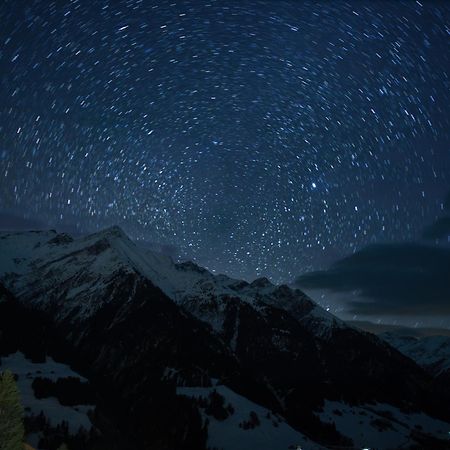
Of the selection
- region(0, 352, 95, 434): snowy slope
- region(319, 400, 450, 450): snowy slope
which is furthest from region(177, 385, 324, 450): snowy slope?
region(0, 352, 95, 434): snowy slope

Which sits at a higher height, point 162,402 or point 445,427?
point 162,402

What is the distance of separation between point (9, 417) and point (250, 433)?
7657cm

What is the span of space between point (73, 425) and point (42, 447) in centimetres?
1302

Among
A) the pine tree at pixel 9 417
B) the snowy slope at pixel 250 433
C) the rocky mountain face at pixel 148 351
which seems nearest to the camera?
the pine tree at pixel 9 417

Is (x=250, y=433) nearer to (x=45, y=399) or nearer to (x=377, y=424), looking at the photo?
(x=45, y=399)

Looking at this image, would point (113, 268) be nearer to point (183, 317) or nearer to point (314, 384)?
point (183, 317)

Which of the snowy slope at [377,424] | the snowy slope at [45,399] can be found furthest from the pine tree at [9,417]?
the snowy slope at [377,424]

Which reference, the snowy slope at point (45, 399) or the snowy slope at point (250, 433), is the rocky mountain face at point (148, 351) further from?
the snowy slope at point (45, 399)

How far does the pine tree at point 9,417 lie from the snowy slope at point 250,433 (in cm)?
6393

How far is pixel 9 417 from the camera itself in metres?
22.4

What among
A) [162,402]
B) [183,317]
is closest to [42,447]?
[162,402]

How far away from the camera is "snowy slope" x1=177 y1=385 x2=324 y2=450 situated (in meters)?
82.9

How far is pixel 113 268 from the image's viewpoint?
191125 millimetres

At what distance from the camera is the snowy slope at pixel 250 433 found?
8294 cm
